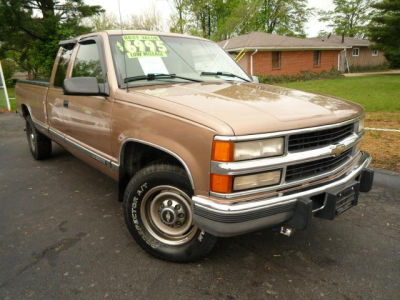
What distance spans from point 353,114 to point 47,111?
3.81 metres

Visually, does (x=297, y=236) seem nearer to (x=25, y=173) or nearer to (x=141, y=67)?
(x=141, y=67)

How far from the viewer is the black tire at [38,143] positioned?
5.31 m

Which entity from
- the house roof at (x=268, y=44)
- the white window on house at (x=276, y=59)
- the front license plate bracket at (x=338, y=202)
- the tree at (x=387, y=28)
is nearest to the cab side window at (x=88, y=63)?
the front license plate bracket at (x=338, y=202)

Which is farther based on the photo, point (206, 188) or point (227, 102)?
point (227, 102)

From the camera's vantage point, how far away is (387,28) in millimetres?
25859

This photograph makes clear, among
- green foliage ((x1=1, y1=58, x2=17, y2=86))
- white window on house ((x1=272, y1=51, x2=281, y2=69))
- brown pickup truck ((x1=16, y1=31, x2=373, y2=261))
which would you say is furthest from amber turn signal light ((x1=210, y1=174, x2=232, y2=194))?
green foliage ((x1=1, y1=58, x2=17, y2=86))

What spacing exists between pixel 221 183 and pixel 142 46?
1.83 m

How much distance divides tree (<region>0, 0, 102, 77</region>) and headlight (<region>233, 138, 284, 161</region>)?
1852 cm

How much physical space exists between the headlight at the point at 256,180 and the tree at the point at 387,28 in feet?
94.0

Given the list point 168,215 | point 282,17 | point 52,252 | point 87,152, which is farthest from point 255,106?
point 282,17

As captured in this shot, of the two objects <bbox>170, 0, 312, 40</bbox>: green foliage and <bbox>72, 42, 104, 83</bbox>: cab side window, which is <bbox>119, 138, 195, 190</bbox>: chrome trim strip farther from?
<bbox>170, 0, 312, 40</bbox>: green foliage

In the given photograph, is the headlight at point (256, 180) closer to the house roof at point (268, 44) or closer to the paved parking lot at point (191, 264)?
the paved parking lot at point (191, 264)

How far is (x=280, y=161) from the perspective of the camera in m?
2.04

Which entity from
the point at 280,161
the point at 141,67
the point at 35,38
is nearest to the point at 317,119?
the point at 280,161
